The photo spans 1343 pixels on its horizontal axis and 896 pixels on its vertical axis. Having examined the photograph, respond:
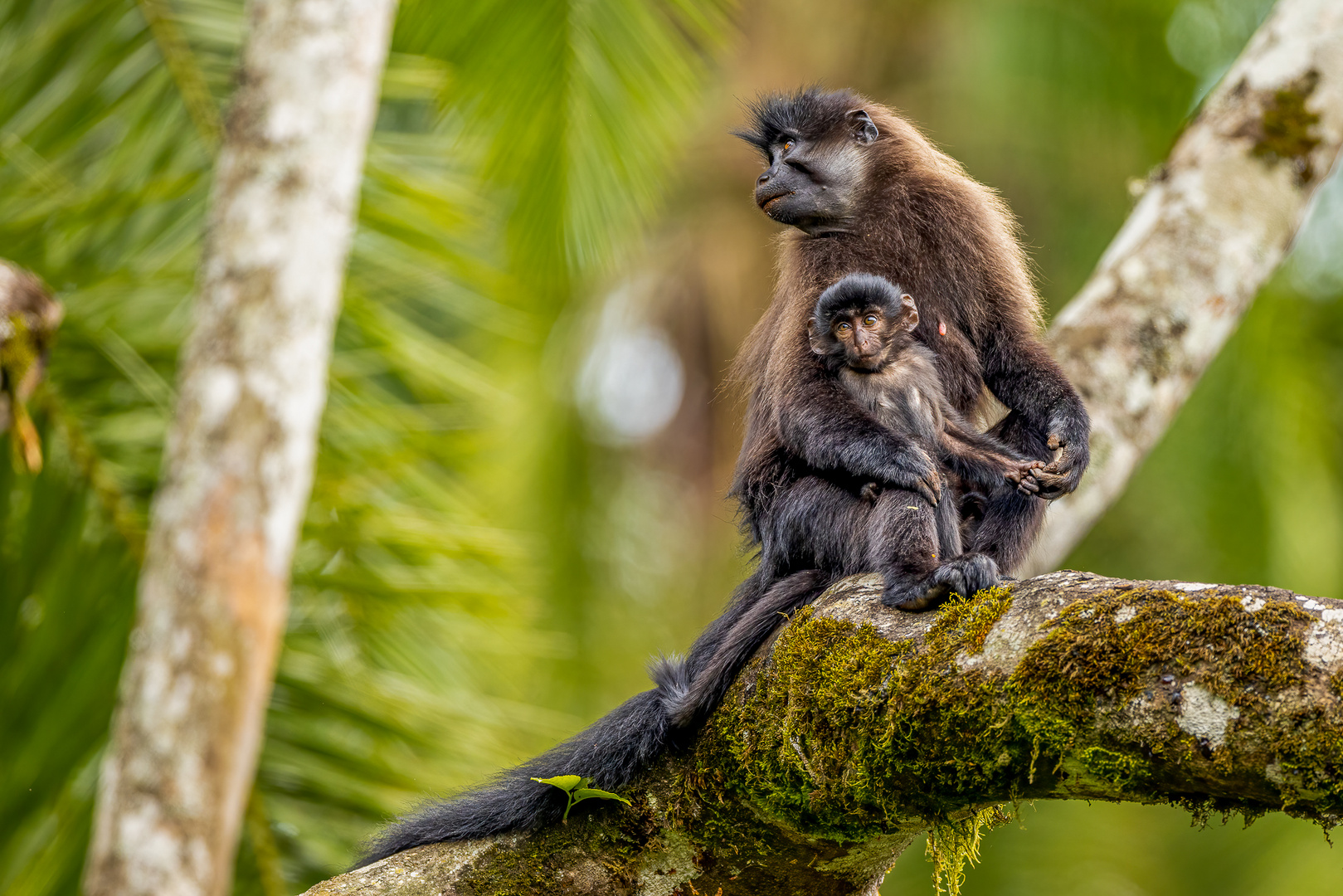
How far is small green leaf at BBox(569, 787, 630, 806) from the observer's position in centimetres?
338

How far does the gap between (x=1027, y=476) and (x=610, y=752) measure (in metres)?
1.49

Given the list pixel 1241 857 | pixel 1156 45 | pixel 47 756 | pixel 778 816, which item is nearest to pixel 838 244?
pixel 778 816

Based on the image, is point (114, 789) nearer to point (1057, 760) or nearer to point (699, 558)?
point (1057, 760)

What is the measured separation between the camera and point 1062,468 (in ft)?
12.4

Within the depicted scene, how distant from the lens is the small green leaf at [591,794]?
3.38 metres

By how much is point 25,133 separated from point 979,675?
564cm

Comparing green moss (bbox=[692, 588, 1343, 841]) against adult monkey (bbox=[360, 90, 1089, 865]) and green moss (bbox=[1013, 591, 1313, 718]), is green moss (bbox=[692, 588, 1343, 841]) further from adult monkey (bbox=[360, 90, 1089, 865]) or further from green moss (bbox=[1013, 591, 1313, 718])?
adult monkey (bbox=[360, 90, 1089, 865])

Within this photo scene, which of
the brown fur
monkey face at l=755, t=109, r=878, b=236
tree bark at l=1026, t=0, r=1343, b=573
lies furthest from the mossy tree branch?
tree bark at l=1026, t=0, r=1343, b=573

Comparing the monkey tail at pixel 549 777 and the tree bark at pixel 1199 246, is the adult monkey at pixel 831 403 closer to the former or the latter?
the monkey tail at pixel 549 777

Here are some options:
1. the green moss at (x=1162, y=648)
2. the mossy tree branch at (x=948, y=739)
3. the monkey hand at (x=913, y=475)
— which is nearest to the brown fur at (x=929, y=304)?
the monkey hand at (x=913, y=475)

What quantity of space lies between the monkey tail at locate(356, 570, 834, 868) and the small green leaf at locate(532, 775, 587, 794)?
0.13 feet

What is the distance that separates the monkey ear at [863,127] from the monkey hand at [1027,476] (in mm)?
1474

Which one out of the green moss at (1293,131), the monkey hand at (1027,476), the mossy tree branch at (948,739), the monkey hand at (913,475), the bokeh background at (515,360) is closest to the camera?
the mossy tree branch at (948,739)

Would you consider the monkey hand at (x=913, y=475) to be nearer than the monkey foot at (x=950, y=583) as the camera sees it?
No
